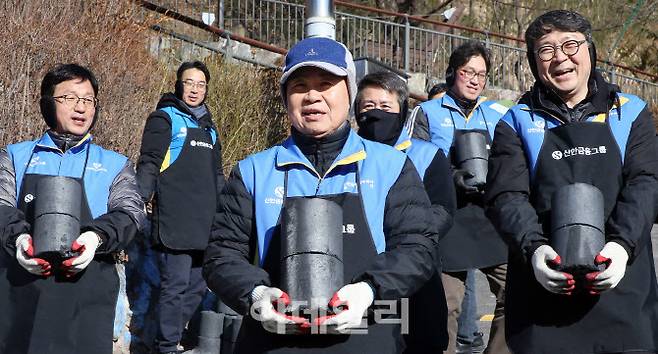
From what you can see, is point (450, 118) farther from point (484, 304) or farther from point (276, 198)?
point (484, 304)

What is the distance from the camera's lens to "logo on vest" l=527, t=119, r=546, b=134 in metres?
4.37

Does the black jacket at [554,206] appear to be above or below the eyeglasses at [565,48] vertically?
below

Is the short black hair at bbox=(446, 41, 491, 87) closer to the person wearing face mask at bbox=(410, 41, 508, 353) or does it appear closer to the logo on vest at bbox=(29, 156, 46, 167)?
the person wearing face mask at bbox=(410, 41, 508, 353)

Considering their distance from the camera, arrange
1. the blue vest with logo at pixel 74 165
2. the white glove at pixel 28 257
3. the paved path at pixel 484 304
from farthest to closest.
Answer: the paved path at pixel 484 304, the blue vest with logo at pixel 74 165, the white glove at pixel 28 257

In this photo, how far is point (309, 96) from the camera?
380 centimetres

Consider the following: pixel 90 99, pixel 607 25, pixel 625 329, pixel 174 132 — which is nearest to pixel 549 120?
pixel 625 329

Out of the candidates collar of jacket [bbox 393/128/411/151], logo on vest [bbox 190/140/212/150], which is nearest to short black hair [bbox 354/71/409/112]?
collar of jacket [bbox 393/128/411/151]

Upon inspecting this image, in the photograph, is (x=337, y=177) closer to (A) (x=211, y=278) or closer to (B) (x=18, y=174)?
(A) (x=211, y=278)

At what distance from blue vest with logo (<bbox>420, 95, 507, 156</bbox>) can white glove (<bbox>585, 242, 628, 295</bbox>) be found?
2.83 metres

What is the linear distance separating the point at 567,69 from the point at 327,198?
1218 millimetres

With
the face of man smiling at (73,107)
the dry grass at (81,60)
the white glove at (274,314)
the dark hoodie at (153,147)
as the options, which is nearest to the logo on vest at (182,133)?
the dark hoodie at (153,147)

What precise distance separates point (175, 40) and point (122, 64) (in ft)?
18.1

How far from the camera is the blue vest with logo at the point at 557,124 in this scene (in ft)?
A: 14.1

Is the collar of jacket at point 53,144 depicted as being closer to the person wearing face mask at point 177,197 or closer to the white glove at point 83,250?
the white glove at point 83,250
